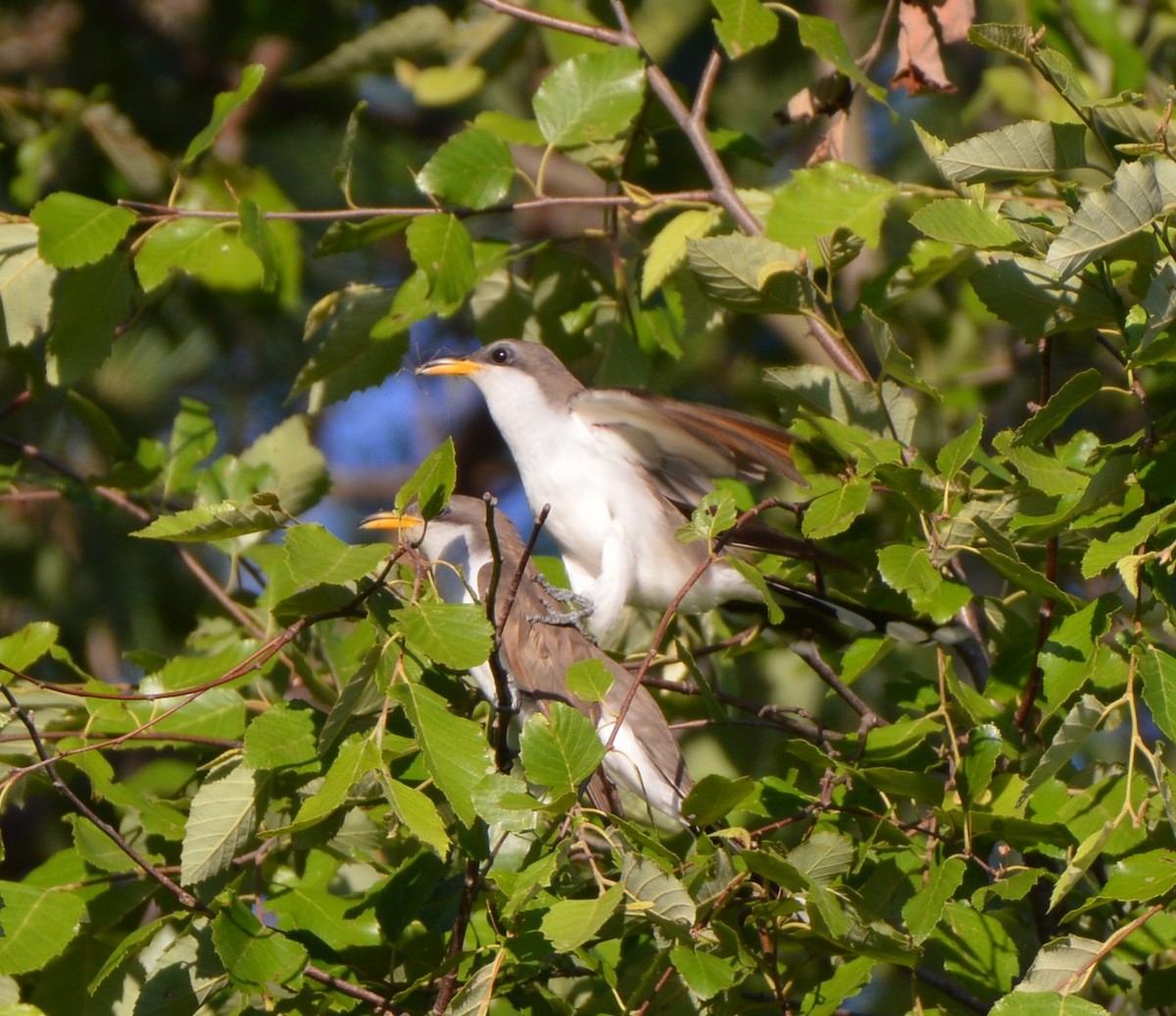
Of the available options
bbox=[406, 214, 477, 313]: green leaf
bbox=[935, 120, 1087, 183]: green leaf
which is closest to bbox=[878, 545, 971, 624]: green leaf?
bbox=[935, 120, 1087, 183]: green leaf

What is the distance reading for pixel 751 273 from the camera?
2953mm

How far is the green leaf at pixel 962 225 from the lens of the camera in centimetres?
238

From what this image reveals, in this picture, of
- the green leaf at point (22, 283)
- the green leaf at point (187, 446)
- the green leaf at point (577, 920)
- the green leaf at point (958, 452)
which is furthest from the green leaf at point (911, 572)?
the green leaf at point (22, 283)

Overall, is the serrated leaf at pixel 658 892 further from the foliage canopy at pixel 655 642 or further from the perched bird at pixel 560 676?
the perched bird at pixel 560 676

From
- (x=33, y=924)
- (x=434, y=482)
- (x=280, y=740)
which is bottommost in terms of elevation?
(x=33, y=924)

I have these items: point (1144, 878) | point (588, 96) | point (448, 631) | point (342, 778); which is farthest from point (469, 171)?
point (1144, 878)

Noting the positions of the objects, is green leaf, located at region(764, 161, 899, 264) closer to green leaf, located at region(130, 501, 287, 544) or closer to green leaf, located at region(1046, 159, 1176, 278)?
green leaf, located at region(1046, 159, 1176, 278)

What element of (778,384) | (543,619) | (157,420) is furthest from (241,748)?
(157,420)

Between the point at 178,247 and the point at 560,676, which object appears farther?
the point at 560,676

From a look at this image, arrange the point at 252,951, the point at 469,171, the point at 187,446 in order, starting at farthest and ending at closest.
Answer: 1. the point at 187,446
2. the point at 469,171
3. the point at 252,951

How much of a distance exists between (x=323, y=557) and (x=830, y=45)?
6.12 ft

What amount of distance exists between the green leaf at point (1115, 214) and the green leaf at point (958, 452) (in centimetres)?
32

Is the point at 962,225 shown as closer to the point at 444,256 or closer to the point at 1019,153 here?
the point at 1019,153

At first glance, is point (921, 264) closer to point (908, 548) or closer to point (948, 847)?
point (908, 548)
